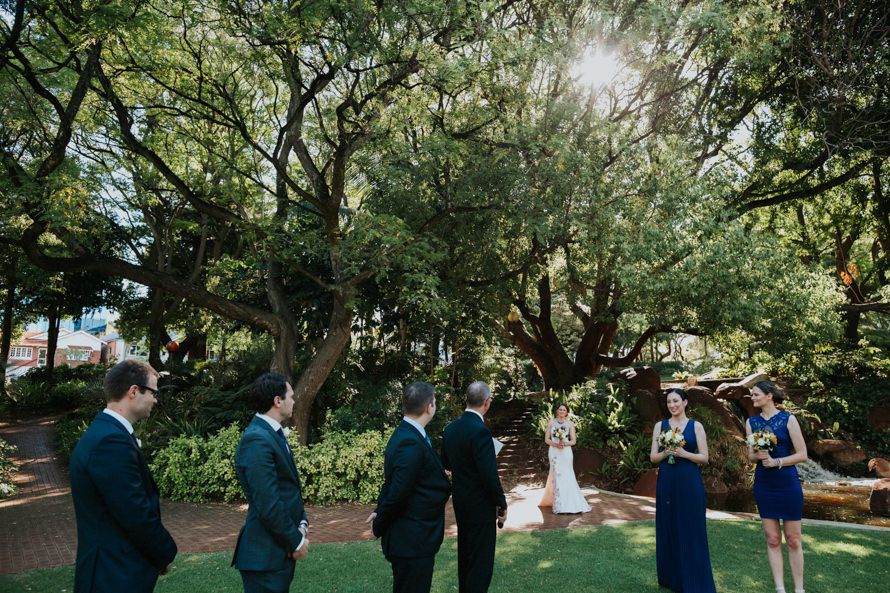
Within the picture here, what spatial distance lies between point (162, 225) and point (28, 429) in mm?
8270

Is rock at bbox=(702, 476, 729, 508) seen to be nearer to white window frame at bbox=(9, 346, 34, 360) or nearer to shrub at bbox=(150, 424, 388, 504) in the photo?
shrub at bbox=(150, 424, 388, 504)

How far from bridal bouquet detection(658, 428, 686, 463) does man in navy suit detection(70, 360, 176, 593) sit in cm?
458

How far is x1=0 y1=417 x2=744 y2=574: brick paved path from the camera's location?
24.4 feet

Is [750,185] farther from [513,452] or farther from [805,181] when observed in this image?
[513,452]

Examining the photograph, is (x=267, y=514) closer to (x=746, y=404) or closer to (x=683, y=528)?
(x=683, y=528)

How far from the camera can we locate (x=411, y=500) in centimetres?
388

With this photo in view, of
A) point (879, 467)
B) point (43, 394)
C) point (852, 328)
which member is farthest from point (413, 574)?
point (43, 394)

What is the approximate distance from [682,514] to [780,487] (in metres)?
0.94

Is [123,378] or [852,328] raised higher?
[852,328]

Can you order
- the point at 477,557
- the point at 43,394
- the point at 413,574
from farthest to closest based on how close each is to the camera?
the point at 43,394
the point at 477,557
the point at 413,574

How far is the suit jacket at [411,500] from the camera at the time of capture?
381cm

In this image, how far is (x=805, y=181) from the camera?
15836mm

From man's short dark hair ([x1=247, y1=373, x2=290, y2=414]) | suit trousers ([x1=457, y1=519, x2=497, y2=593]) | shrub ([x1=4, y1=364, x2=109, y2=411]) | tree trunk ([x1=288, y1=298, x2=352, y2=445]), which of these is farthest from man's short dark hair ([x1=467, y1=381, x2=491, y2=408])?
shrub ([x1=4, y1=364, x2=109, y2=411])

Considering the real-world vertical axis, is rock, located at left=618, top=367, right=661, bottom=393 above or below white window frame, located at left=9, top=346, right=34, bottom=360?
below
